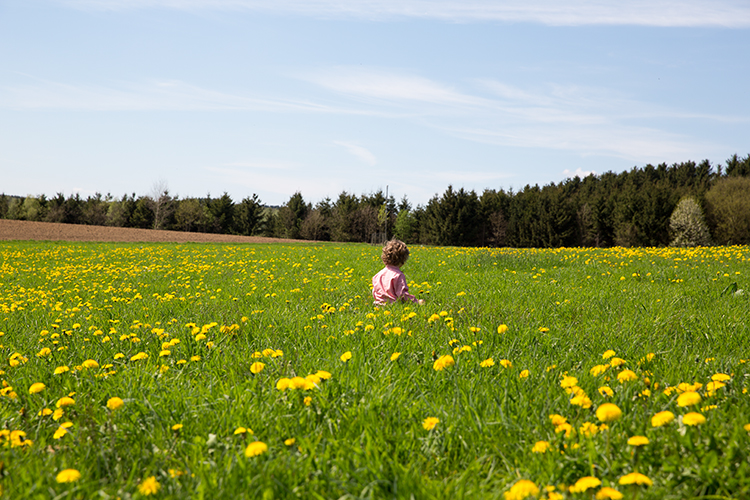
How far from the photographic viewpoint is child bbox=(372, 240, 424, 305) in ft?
15.7

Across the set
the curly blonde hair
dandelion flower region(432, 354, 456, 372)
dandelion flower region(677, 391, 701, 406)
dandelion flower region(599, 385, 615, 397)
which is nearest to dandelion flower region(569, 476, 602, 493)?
dandelion flower region(677, 391, 701, 406)

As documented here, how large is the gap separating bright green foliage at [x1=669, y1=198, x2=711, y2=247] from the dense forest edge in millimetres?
67

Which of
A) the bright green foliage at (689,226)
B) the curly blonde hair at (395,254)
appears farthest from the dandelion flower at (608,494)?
the bright green foliage at (689,226)

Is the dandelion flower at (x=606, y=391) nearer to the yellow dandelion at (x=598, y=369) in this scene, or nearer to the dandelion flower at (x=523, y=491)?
the yellow dandelion at (x=598, y=369)

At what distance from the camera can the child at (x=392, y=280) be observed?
189 inches

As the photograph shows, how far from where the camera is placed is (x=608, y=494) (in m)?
1.24

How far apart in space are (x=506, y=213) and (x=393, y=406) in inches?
1810

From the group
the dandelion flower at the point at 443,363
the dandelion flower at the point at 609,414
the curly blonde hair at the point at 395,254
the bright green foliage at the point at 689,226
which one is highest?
the bright green foliage at the point at 689,226

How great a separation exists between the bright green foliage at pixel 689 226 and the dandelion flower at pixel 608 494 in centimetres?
3136

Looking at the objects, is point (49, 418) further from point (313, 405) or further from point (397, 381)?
point (397, 381)

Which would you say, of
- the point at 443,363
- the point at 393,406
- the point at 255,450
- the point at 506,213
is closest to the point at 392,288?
the point at 443,363

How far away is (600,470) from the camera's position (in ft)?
5.00

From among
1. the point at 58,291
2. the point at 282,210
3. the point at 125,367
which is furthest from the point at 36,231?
the point at 125,367

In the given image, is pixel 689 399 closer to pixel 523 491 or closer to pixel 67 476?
pixel 523 491
